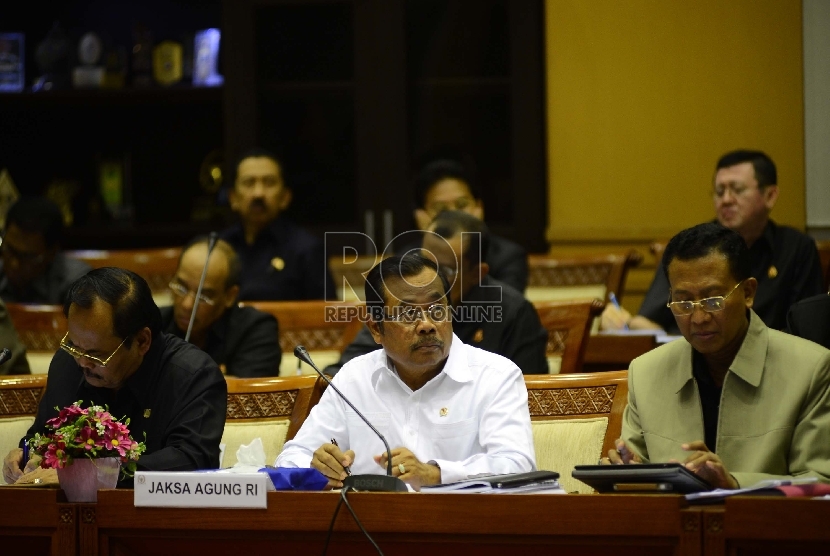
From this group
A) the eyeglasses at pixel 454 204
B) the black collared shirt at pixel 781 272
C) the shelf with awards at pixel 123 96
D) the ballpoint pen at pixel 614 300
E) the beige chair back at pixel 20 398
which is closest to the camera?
the beige chair back at pixel 20 398

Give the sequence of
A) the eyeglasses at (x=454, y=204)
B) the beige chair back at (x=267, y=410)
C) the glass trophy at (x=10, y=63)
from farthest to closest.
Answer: the glass trophy at (x=10, y=63)
the eyeglasses at (x=454, y=204)
the beige chair back at (x=267, y=410)

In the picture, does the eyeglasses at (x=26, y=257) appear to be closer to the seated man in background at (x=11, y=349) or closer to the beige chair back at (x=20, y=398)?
the seated man in background at (x=11, y=349)

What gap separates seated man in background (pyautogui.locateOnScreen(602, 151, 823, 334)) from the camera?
413 centimetres

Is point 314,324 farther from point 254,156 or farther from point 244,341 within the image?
point 254,156

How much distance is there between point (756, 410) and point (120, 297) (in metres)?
1.40

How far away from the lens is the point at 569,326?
3.64 m

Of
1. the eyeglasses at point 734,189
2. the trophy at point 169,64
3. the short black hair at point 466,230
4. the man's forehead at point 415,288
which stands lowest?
the man's forehead at point 415,288

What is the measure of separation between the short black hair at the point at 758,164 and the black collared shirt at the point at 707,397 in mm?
1857

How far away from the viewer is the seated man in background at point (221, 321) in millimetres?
3744

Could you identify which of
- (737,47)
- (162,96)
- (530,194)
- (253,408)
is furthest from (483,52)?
(253,408)

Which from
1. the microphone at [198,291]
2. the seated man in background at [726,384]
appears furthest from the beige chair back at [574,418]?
the microphone at [198,291]

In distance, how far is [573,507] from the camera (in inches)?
77.1

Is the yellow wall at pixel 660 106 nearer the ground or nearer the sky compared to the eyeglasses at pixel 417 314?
nearer the sky

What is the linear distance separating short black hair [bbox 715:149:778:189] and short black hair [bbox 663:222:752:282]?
1.82 metres
